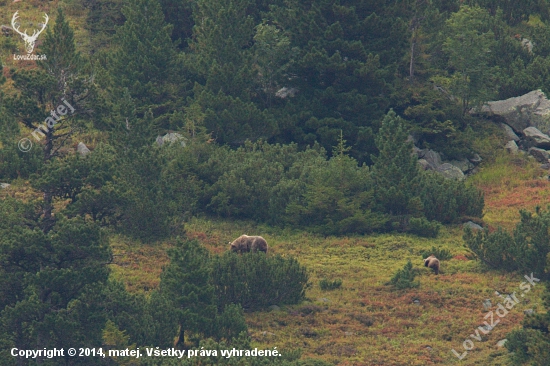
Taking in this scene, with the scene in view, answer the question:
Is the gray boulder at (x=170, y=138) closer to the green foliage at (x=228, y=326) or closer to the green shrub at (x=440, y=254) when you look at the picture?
the green shrub at (x=440, y=254)

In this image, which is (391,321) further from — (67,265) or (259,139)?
(259,139)

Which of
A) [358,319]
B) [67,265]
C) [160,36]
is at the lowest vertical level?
[358,319]

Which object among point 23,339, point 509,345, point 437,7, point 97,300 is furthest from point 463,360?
point 437,7

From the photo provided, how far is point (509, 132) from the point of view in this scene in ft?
166

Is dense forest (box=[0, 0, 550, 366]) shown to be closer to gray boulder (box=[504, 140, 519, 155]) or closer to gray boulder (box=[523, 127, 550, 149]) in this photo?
gray boulder (box=[504, 140, 519, 155])

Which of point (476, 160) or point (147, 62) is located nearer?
point (147, 62)

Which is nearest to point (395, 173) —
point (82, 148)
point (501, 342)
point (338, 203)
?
point (338, 203)

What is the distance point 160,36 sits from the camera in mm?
47750

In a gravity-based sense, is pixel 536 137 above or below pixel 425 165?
above

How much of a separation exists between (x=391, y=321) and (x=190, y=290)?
6.80 meters

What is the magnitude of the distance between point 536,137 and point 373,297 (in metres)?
20.2

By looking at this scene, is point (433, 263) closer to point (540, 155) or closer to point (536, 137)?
point (540, 155)

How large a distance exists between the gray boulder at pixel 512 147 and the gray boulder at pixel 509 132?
0.68 meters

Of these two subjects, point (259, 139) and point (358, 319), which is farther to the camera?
point (259, 139)
